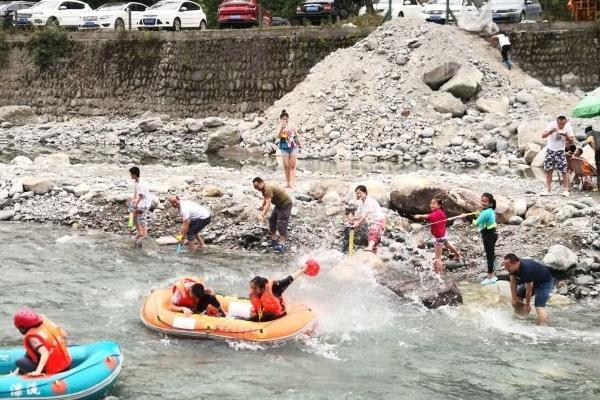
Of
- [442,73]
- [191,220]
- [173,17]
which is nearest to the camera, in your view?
[191,220]

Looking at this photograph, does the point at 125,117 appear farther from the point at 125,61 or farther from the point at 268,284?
the point at 268,284

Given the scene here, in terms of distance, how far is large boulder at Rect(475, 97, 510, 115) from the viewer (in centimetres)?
2567

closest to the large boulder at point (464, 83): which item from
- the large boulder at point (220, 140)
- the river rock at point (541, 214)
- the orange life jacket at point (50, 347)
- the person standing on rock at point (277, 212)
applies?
the large boulder at point (220, 140)

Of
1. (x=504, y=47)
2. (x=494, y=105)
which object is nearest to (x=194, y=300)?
(x=494, y=105)

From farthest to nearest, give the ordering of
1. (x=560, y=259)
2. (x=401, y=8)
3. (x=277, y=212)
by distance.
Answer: (x=401, y=8)
(x=277, y=212)
(x=560, y=259)

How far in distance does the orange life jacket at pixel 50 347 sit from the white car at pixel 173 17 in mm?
27083

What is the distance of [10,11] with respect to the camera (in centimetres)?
3881

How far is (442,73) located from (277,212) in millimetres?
12803

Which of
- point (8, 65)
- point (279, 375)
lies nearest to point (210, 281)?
point (279, 375)

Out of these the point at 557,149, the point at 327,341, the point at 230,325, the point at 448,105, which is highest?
the point at 448,105

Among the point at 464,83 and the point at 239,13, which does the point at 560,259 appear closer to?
the point at 464,83

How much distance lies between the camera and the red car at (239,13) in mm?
33469

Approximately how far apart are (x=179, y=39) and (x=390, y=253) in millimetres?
20536

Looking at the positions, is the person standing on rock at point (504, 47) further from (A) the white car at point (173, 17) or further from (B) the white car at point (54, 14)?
(B) the white car at point (54, 14)
